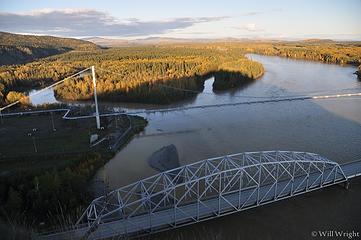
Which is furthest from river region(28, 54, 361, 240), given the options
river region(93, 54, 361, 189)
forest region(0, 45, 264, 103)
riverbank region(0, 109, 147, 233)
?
forest region(0, 45, 264, 103)

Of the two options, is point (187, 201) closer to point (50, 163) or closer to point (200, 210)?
point (200, 210)

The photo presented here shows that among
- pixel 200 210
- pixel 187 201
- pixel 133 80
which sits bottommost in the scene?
pixel 187 201

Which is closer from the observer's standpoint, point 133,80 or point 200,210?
point 200,210

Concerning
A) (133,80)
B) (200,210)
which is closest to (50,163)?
(200,210)

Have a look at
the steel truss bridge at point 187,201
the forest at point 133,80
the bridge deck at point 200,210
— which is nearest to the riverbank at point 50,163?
the steel truss bridge at point 187,201

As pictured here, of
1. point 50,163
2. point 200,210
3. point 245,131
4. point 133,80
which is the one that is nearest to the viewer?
point 200,210

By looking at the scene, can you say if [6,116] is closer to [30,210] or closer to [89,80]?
[89,80]

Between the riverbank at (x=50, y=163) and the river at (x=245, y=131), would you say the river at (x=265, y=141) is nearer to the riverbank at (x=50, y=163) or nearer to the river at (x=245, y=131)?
the river at (x=245, y=131)

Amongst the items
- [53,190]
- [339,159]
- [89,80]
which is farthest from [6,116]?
[339,159]
